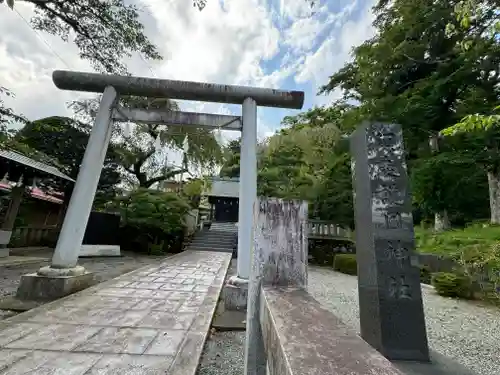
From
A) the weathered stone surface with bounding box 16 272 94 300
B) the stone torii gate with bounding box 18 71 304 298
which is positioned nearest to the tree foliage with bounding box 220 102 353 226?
the stone torii gate with bounding box 18 71 304 298

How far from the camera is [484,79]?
769cm

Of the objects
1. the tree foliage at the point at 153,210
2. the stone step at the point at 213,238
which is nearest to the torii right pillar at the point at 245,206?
the tree foliage at the point at 153,210

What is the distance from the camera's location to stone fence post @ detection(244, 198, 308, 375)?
4.78 ft

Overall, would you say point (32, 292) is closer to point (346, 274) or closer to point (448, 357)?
point (448, 357)

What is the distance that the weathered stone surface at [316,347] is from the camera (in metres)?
0.65

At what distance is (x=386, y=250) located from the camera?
2842mm

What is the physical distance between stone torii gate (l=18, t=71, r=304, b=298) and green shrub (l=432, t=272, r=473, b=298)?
190 inches

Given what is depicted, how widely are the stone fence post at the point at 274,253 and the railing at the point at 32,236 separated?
12.6 m

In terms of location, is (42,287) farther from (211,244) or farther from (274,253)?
(211,244)

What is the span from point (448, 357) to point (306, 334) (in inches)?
121

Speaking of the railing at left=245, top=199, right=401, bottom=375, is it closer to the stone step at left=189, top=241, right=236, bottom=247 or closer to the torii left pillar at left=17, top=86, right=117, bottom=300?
the torii left pillar at left=17, top=86, right=117, bottom=300

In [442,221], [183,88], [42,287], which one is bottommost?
[42,287]

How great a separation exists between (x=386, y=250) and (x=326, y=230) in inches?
413

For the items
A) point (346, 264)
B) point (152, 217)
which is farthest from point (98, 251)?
point (346, 264)
